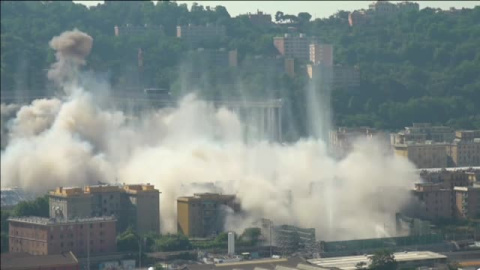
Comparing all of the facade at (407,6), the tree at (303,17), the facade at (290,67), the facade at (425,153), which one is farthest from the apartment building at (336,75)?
the facade at (425,153)

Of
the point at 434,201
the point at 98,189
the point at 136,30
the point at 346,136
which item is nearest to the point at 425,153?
the point at 346,136

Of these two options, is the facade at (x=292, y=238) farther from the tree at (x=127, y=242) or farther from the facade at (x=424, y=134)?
the facade at (x=424, y=134)

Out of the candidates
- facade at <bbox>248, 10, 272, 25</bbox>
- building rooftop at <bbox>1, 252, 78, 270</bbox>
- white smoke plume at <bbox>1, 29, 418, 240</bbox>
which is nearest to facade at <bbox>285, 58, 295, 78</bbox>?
facade at <bbox>248, 10, 272, 25</bbox>

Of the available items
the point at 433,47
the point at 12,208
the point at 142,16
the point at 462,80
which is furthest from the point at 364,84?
the point at 12,208

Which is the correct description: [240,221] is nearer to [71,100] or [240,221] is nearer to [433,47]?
[71,100]

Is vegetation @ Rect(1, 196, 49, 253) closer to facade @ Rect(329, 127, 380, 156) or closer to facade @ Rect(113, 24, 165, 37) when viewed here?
facade @ Rect(329, 127, 380, 156)

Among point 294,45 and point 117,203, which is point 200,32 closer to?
point 294,45
